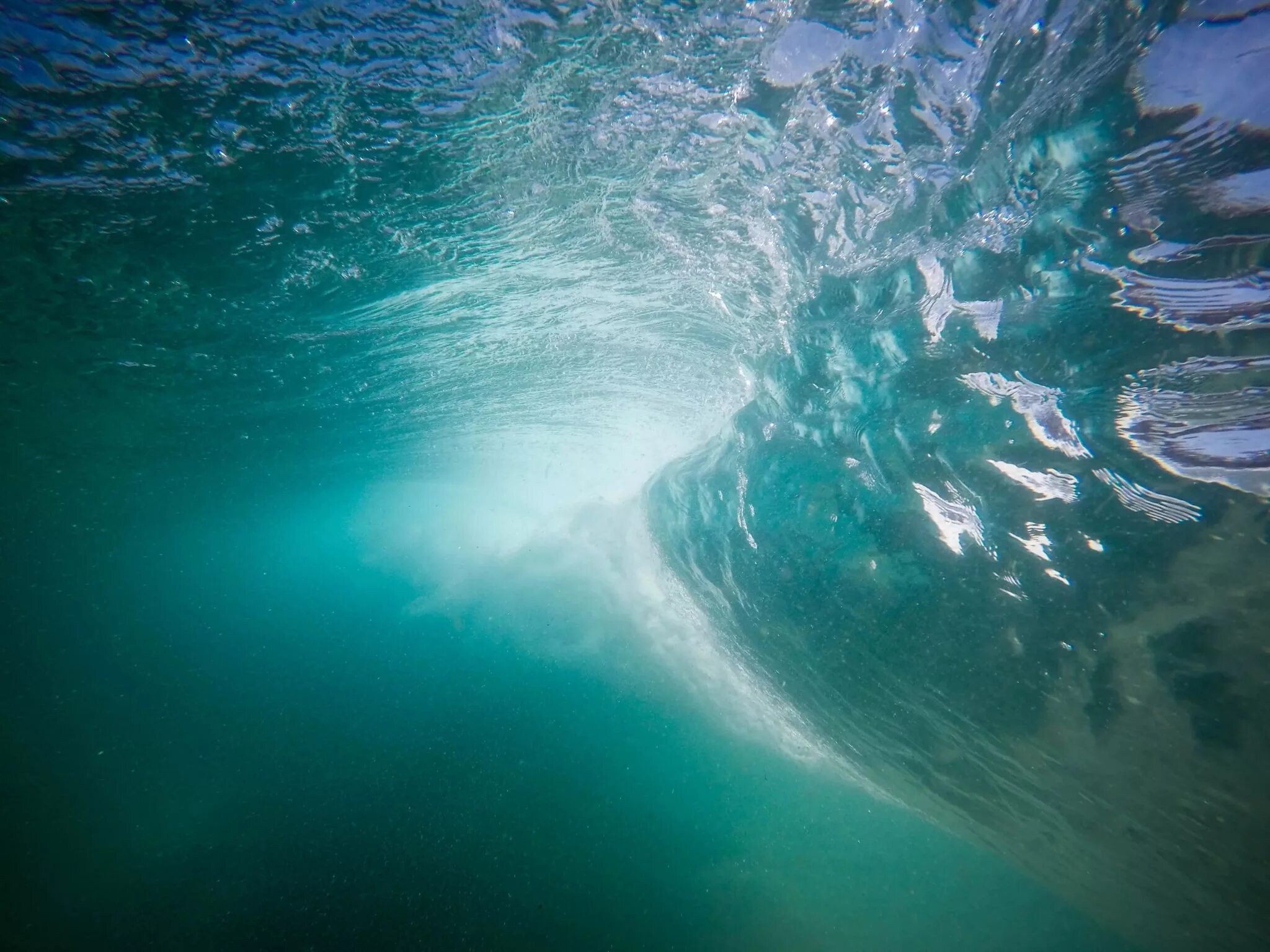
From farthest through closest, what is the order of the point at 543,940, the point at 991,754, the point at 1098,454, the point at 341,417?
the point at 341,417 → the point at 543,940 → the point at 991,754 → the point at 1098,454

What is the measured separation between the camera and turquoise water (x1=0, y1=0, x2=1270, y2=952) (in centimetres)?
453

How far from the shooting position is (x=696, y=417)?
640 inches

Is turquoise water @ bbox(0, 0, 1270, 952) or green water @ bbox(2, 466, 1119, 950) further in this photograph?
green water @ bbox(2, 466, 1119, 950)

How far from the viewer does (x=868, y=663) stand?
1088cm

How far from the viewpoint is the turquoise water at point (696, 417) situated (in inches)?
178

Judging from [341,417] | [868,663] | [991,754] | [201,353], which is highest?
[201,353]

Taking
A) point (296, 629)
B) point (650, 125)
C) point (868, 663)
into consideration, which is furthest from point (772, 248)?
point (296, 629)

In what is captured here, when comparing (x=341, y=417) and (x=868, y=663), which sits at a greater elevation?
(x=341, y=417)

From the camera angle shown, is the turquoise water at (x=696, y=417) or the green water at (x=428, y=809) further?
Answer: the green water at (x=428, y=809)

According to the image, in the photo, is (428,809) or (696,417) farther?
(428,809)

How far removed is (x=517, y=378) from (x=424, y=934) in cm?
1618

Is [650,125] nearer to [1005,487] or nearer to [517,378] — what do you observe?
[1005,487]

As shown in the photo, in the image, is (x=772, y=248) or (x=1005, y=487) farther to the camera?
(x=772, y=248)

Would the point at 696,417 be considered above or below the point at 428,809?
above
